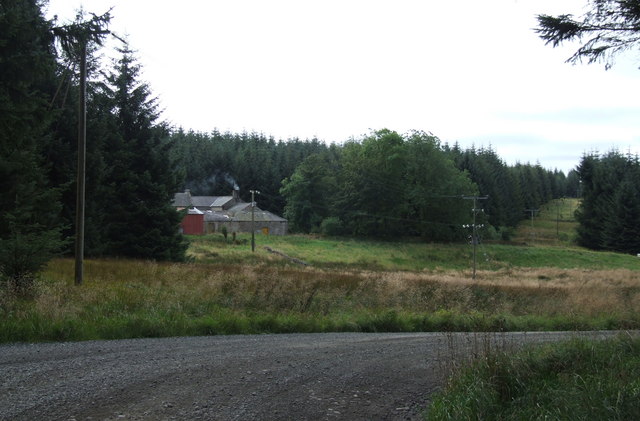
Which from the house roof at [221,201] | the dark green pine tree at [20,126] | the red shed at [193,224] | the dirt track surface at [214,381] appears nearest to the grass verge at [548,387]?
the dirt track surface at [214,381]

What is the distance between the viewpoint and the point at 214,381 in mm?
6016

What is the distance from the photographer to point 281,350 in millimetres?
8211

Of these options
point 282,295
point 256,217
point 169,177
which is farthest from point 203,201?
point 282,295

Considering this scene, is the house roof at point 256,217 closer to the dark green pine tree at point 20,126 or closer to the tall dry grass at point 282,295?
the tall dry grass at point 282,295

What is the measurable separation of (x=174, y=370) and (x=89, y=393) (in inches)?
48.6

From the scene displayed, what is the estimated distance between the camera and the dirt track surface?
499 cm

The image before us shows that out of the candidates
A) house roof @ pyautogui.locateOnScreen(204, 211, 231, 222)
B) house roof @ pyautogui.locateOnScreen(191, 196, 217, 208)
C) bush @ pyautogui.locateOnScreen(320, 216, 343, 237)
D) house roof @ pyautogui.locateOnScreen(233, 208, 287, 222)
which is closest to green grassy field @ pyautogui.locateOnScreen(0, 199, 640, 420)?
house roof @ pyautogui.locateOnScreen(233, 208, 287, 222)

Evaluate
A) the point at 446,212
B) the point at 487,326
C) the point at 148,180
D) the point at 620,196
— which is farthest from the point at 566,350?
the point at 620,196

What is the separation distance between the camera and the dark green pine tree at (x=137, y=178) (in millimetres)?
29688

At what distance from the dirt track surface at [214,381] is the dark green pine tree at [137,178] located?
73.0ft

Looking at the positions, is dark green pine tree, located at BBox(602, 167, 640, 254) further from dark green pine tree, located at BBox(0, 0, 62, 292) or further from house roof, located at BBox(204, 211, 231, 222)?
dark green pine tree, located at BBox(0, 0, 62, 292)

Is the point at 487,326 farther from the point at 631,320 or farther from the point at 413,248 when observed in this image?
the point at 413,248

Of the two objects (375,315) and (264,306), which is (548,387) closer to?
(375,315)

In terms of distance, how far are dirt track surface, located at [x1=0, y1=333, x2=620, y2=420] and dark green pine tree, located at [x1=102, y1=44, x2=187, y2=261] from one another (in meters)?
22.2
